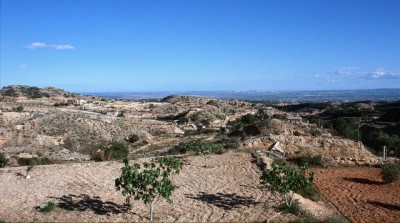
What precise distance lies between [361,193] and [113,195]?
363 inches

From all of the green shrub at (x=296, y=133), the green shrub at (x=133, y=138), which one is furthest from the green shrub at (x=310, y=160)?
the green shrub at (x=133, y=138)

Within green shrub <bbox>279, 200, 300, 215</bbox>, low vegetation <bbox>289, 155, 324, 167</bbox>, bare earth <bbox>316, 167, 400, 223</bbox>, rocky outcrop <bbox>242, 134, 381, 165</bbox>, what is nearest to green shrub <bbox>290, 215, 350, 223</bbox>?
green shrub <bbox>279, 200, 300, 215</bbox>

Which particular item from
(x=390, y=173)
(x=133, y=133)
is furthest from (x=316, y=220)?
(x=133, y=133)

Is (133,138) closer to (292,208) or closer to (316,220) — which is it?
(292,208)

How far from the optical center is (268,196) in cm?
1388

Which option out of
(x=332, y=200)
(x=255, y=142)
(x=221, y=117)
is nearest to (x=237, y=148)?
(x=255, y=142)

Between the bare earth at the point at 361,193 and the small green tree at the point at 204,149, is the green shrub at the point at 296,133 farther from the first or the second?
the small green tree at the point at 204,149

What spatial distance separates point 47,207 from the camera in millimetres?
11852

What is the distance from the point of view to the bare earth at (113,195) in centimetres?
1173

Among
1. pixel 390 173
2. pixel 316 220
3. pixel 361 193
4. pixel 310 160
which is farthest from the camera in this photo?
pixel 310 160

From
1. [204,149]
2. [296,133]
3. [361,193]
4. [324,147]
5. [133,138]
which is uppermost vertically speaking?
[204,149]

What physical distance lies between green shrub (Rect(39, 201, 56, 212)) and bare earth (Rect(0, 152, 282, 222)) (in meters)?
0.13

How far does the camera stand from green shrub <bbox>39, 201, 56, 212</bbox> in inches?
465

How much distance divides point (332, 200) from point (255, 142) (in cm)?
922
